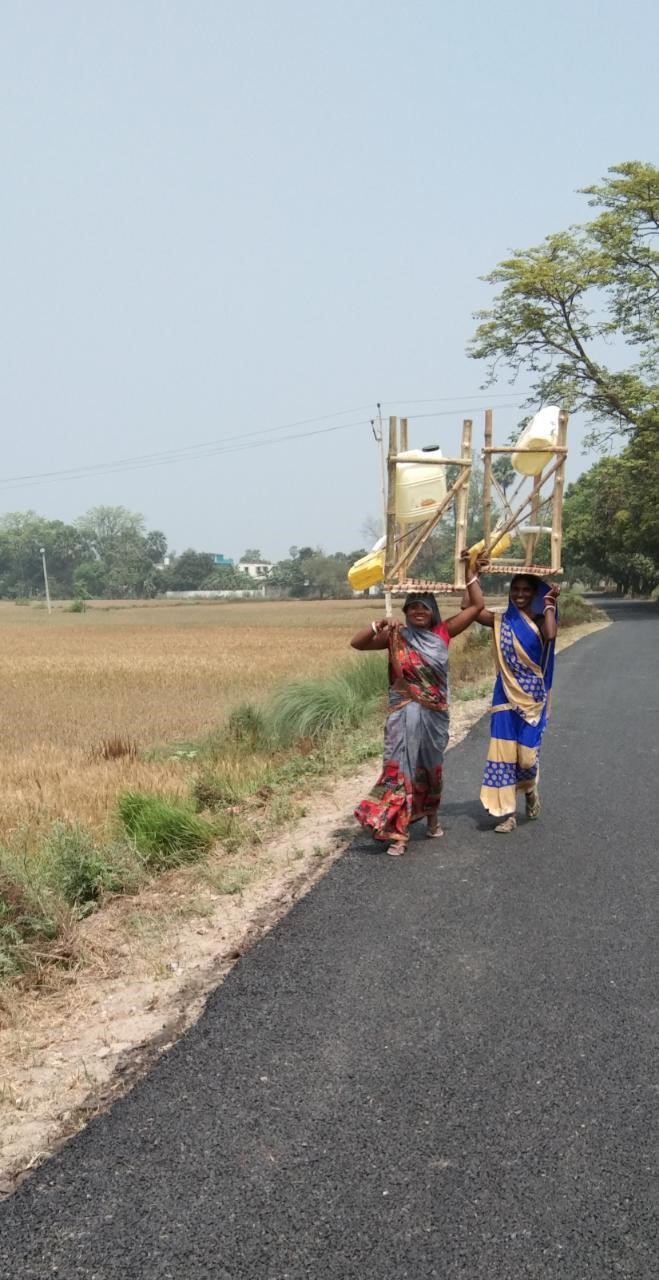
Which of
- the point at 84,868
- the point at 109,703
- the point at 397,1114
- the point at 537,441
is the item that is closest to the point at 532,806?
the point at 537,441

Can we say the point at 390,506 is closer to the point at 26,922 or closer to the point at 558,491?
the point at 558,491

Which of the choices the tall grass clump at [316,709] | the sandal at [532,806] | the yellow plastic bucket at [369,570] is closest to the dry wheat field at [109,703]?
the tall grass clump at [316,709]

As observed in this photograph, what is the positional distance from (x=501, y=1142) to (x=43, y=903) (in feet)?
9.39

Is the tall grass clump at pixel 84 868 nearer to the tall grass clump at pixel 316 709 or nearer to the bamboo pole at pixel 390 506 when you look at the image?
the bamboo pole at pixel 390 506

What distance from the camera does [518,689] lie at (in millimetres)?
6793

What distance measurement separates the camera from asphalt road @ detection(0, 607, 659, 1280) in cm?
269

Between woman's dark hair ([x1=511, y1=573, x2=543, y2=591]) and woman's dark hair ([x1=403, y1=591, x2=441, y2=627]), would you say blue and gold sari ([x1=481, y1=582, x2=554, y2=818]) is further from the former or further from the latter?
woman's dark hair ([x1=403, y1=591, x2=441, y2=627])

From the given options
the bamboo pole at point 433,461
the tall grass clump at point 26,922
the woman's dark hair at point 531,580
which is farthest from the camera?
the woman's dark hair at point 531,580

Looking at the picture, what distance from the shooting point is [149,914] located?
5473mm

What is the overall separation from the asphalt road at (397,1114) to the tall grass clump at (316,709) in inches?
208

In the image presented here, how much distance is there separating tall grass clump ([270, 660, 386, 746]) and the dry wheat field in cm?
116

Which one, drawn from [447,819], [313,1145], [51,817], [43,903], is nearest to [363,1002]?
[313,1145]

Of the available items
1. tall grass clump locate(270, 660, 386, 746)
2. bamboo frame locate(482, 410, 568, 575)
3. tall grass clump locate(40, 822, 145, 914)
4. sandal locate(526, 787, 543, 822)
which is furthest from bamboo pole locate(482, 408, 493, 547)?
tall grass clump locate(270, 660, 386, 746)

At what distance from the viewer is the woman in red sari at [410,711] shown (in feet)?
20.6
